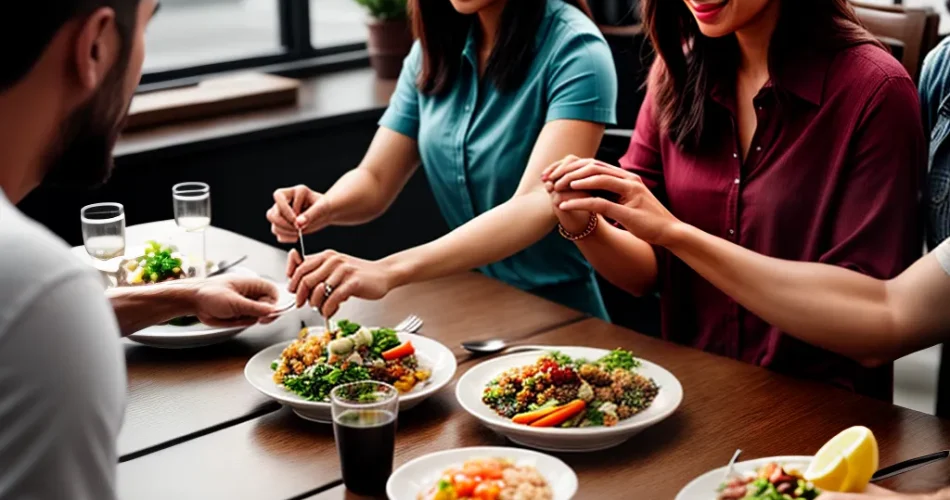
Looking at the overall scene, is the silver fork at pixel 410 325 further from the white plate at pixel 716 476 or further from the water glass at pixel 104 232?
the white plate at pixel 716 476

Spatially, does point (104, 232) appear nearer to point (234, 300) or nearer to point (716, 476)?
point (234, 300)

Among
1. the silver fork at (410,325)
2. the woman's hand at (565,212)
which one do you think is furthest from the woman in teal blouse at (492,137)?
the woman's hand at (565,212)

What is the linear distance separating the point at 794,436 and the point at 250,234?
229cm

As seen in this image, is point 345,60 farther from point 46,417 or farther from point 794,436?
point 46,417

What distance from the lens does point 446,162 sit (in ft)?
8.24

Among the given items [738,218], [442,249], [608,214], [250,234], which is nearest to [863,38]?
[738,218]

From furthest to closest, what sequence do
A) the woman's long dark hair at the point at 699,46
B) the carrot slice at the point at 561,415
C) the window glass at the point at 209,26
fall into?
1. the window glass at the point at 209,26
2. the woman's long dark hair at the point at 699,46
3. the carrot slice at the point at 561,415

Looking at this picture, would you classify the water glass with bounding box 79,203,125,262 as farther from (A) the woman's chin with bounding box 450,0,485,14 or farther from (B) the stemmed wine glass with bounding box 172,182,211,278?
(A) the woman's chin with bounding box 450,0,485,14

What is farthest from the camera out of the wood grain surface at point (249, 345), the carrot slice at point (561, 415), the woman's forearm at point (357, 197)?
the woman's forearm at point (357, 197)

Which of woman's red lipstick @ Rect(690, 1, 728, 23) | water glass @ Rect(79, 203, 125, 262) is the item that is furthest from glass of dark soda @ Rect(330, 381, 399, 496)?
woman's red lipstick @ Rect(690, 1, 728, 23)

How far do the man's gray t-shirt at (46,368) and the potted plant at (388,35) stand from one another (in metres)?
2.99

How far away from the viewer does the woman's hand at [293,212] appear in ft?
7.09

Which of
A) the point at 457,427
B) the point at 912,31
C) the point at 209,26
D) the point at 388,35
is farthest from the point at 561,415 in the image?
the point at 209,26

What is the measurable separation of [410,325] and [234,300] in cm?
30
